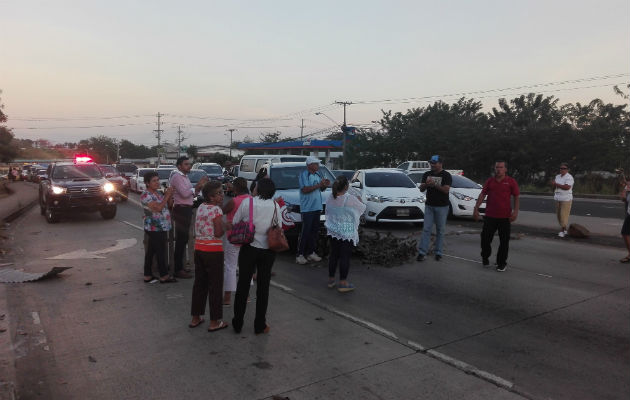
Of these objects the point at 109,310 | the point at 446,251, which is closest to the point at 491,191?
the point at 446,251

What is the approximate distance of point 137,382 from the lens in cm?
381

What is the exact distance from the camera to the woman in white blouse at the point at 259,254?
4.77 metres

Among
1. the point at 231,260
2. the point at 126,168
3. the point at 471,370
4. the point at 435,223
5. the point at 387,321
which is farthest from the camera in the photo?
the point at 126,168

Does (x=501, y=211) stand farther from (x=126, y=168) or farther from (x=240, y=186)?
(x=126, y=168)

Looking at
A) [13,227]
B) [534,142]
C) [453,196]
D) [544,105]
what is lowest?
[13,227]

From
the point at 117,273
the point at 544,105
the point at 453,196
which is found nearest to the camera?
the point at 117,273

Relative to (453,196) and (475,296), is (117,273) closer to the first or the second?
(475,296)

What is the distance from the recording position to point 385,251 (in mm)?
8609

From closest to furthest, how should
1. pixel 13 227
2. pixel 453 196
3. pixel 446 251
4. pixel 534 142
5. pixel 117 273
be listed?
1. pixel 117 273
2. pixel 446 251
3. pixel 13 227
4. pixel 453 196
5. pixel 534 142

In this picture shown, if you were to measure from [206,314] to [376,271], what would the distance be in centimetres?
329

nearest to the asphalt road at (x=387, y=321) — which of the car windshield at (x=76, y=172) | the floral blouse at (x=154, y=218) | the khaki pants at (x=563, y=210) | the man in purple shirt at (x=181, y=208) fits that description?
the man in purple shirt at (x=181, y=208)

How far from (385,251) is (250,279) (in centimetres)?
423

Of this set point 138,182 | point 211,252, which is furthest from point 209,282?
point 138,182

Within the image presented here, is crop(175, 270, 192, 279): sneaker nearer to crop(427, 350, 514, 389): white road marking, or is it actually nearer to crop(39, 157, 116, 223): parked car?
crop(427, 350, 514, 389): white road marking
